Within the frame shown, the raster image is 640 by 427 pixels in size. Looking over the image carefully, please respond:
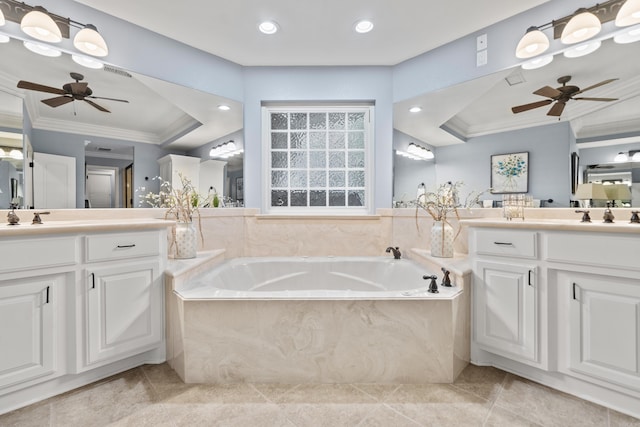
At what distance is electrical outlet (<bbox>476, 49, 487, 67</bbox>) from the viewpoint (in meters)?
2.27

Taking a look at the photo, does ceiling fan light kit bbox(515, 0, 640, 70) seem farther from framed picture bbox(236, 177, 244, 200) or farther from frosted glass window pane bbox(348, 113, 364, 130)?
framed picture bbox(236, 177, 244, 200)

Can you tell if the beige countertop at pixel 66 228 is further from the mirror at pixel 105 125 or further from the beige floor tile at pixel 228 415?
the beige floor tile at pixel 228 415

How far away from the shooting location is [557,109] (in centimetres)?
198

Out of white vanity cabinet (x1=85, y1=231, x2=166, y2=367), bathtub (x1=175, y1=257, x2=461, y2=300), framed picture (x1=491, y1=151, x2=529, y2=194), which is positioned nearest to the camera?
white vanity cabinet (x1=85, y1=231, x2=166, y2=367)

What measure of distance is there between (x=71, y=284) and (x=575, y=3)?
339 cm

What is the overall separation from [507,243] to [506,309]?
373 millimetres

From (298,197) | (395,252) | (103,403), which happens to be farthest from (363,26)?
(103,403)

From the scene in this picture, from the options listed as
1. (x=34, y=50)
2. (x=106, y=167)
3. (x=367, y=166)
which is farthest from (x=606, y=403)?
(x=34, y=50)

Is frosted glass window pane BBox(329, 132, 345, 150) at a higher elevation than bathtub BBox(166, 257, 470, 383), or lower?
higher

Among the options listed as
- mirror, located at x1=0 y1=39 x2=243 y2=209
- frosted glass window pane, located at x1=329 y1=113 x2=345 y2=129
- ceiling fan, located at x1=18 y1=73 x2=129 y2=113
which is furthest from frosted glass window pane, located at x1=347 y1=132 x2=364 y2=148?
ceiling fan, located at x1=18 y1=73 x2=129 y2=113

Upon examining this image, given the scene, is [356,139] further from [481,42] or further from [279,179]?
[481,42]

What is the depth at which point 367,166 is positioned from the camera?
288 centimetres

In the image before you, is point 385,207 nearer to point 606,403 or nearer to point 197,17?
point 606,403

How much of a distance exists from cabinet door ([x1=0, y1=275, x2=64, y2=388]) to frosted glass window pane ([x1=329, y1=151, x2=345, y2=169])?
2.21 metres
